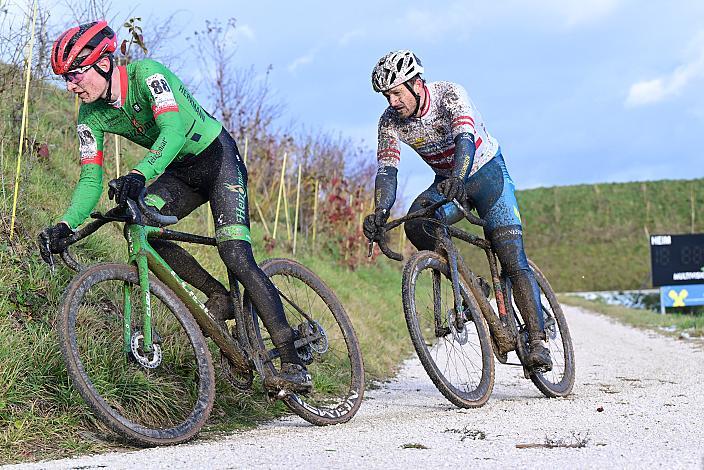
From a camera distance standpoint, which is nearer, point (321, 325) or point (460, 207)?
point (321, 325)

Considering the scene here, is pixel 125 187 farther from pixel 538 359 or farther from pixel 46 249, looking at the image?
pixel 538 359

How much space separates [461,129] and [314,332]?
163cm

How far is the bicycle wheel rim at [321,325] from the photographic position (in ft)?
15.6

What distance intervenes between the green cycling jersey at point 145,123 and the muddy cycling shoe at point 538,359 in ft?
8.78

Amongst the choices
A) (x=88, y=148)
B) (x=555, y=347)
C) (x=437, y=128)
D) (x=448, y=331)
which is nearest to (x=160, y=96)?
(x=88, y=148)

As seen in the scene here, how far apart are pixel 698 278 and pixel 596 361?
1485 centimetres

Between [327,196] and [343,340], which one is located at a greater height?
[327,196]

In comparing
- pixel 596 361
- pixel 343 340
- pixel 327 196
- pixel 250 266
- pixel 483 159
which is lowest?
pixel 596 361

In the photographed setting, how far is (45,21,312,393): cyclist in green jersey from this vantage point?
4.16m

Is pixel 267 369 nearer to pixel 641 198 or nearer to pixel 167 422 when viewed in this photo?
pixel 167 422

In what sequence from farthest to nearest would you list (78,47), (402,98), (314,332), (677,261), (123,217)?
(677,261), (402,98), (314,332), (123,217), (78,47)

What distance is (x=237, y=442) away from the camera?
4.16 metres

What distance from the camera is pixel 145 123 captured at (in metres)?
4.45

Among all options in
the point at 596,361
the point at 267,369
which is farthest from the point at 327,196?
the point at 267,369
